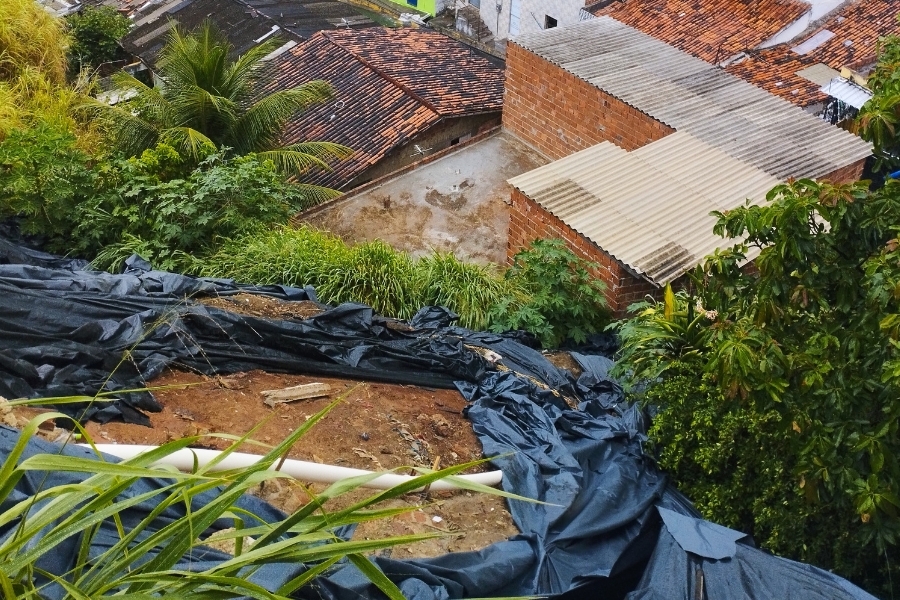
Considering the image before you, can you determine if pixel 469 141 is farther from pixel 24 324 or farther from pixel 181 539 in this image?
pixel 181 539

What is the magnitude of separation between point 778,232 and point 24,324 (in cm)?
459

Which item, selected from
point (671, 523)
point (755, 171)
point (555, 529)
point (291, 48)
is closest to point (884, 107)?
point (671, 523)

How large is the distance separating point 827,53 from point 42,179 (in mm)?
14906

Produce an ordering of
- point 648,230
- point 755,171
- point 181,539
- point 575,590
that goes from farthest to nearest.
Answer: point 755,171
point 648,230
point 575,590
point 181,539

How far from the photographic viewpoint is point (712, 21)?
18.9 meters

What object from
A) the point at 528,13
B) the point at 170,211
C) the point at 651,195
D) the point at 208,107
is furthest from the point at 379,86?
the point at 528,13

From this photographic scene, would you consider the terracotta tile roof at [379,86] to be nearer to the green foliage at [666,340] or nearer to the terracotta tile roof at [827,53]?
the terracotta tile roof at [827,53]

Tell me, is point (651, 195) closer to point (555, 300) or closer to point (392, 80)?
point (555, 300)

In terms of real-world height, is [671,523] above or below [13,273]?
below

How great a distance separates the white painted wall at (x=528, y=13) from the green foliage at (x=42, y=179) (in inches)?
519

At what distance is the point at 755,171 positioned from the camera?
987 centimetres

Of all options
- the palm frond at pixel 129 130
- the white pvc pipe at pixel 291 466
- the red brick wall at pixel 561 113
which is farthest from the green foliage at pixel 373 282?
the red brick wall at pixel 561 113

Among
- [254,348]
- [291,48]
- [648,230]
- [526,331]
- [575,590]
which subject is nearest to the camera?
[575,590]

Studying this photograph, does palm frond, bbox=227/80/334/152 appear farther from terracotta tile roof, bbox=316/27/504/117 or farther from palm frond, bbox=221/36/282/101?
terracotta tile roof, bbox=316/27/504/117
